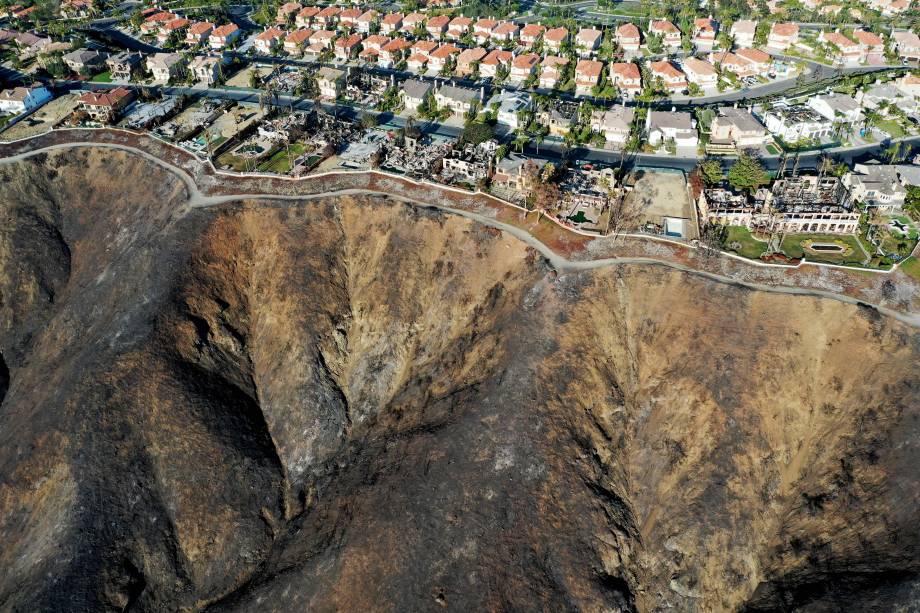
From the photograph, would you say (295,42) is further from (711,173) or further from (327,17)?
(711,173)

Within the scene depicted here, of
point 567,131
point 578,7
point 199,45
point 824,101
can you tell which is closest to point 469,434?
point 567,131

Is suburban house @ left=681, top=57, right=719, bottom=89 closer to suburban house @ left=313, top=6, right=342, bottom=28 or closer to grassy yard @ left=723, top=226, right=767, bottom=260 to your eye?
grassy yard @ left=723, top=226, right=767, bottom=260

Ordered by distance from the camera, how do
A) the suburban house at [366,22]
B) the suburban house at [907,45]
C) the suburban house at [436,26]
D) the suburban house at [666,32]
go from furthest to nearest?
the suburban house at [366,22] < the suburban house at [436,26] < the suburban house at [666,32] < the suburban house at [907,45]

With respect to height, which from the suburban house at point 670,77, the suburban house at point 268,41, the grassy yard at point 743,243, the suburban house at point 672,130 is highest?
the suburban house at point 268,41

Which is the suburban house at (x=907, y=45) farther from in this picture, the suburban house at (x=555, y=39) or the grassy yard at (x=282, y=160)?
the grassy yard at (x=282, y=160)

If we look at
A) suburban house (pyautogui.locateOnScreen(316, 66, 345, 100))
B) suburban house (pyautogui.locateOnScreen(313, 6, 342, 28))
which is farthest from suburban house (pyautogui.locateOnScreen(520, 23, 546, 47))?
suburban house (pyautogui.locateOnScreen(313, 6, 342, 28))

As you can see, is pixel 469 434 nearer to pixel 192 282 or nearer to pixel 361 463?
pixel 361 463

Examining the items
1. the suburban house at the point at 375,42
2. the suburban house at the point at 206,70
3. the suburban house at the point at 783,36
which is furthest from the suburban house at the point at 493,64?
the suburban house at the point at 783,36
